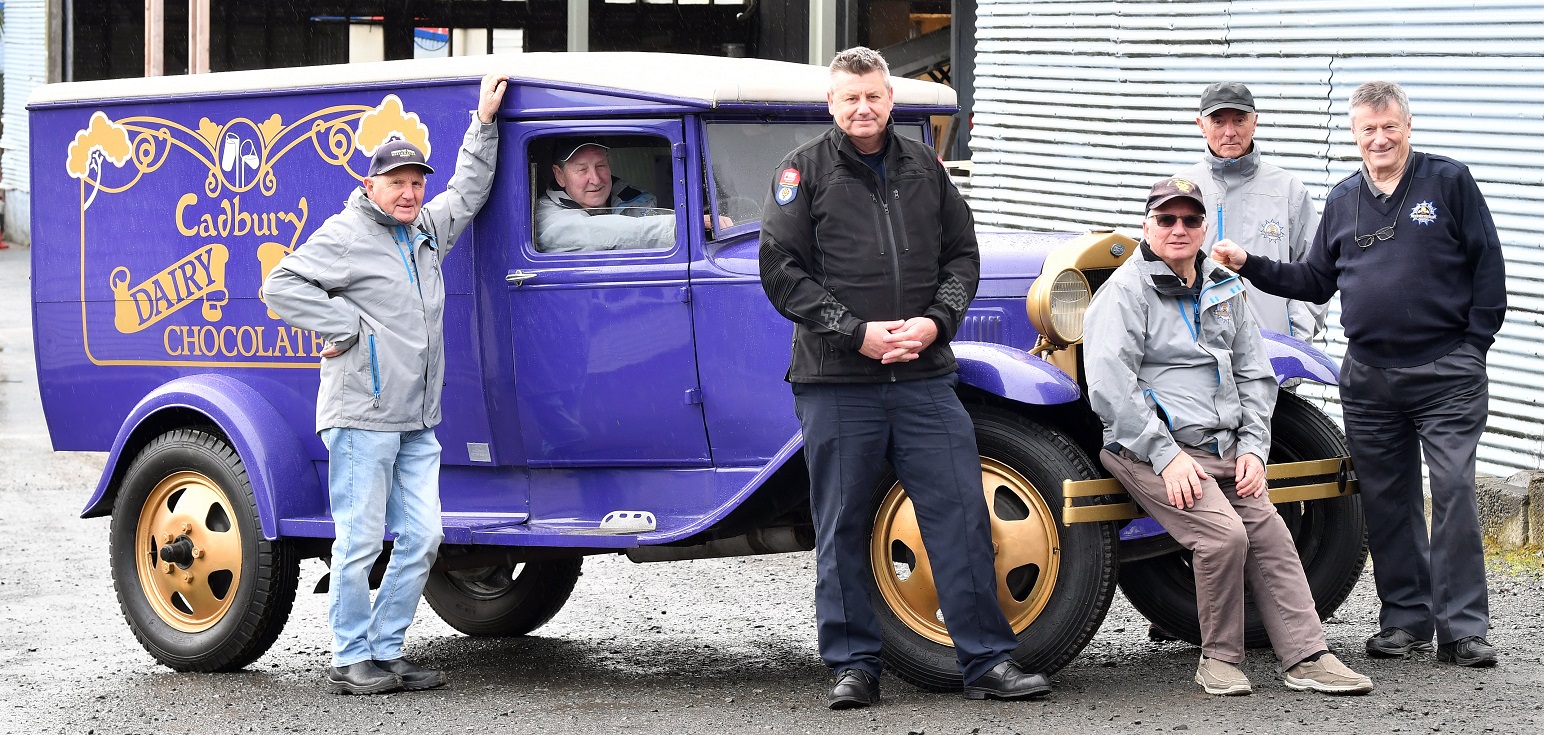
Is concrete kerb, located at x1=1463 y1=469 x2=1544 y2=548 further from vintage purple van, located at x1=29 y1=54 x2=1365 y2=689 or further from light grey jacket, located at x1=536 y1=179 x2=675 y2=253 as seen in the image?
light grey jacket, located at x1=536 y1=179 x2=675 y2=253

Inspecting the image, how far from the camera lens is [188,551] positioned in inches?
263

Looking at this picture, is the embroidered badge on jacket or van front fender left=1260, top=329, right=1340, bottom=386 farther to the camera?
van front fender left=1260, top=329, right=1340, bottom=386

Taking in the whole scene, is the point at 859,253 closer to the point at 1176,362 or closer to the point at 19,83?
the point at 1176,362

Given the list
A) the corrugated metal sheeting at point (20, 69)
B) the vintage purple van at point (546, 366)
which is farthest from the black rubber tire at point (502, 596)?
the corrugated metal sheeting at point (20, 69)

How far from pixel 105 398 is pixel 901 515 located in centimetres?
318

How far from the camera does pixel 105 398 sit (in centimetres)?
702

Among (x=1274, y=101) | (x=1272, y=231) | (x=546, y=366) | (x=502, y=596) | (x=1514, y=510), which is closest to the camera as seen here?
(x=546, y=366)

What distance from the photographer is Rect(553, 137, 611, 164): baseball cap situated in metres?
6.28

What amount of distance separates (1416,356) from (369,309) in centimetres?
336

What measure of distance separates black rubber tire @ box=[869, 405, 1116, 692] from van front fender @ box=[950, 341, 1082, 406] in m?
0.12

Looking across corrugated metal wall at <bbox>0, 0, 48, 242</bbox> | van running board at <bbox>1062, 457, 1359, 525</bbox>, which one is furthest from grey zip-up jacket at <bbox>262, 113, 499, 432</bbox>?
corrugated metal wall at <bbox>0, 0, 48, 242</bbox>

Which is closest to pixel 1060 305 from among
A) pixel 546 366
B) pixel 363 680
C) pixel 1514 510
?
pixel 546 366

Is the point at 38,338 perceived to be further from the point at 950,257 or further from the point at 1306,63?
the point at 1306,63

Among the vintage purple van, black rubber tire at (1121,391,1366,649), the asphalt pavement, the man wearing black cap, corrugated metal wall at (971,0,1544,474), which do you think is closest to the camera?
the asphalt pavement
